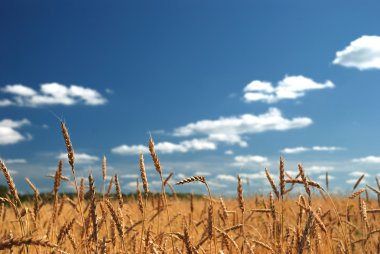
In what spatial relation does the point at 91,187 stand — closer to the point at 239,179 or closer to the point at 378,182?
the point at 239,179

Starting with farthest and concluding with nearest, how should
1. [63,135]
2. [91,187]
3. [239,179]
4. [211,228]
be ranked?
[239,179] → [211,228] → [63,135] → [91,187]

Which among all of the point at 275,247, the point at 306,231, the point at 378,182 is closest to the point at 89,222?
the point at 275,247

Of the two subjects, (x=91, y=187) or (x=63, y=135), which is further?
(x=63, y=135)

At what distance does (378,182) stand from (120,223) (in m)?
3.08

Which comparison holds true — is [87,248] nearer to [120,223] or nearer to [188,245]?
[120,223]

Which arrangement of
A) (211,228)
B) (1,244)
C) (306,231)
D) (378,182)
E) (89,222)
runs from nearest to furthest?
(1,244) < (306,231) < (211,228) < (89,222) < (378,182)

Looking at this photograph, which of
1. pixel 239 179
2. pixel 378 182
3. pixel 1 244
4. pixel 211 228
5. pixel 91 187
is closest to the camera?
pixel 1 244

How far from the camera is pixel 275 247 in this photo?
3289 millimetres

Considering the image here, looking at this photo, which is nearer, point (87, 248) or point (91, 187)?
point (91, 187)

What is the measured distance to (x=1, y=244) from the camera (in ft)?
4.95

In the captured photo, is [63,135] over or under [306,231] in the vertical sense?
over

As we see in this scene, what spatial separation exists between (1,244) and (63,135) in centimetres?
95

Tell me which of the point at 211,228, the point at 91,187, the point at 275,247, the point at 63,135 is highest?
the point at 63,135

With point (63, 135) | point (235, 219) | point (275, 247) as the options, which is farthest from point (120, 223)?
point (235, 219)
